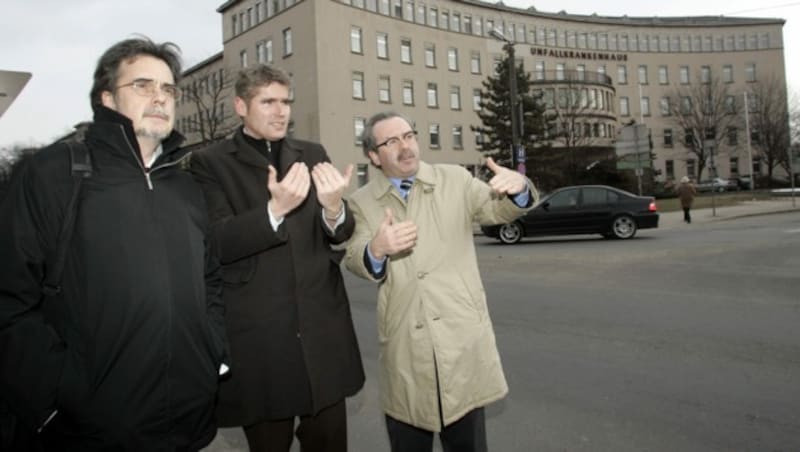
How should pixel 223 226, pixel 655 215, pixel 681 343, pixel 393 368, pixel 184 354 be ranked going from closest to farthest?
pixel 184 354, pixel 223 226, pixel 393 368, pixel 681 343, pixel 655 215

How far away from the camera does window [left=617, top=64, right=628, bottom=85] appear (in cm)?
6688

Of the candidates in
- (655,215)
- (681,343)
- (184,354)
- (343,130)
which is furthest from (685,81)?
(184,354)

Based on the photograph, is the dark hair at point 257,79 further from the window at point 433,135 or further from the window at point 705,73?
the window at point 705,73

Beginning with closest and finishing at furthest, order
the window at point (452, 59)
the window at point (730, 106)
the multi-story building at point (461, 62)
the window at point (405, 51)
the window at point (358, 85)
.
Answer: the multi-story building at point (461, 62)
the window at point (358, 85)
the window at point (405, 51)
the window at point (452, 59)
the window at point (730, 106)

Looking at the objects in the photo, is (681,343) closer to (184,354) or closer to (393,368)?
(393,368)

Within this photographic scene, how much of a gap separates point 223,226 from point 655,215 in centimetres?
1654

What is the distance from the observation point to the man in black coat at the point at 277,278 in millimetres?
2414


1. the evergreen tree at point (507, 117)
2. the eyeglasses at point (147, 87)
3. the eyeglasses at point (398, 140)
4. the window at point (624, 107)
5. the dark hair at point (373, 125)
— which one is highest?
the window at point (624, 107)

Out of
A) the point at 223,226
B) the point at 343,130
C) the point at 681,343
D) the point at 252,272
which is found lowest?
the point at 681,343

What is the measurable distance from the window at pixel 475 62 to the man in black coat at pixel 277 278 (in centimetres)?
5158

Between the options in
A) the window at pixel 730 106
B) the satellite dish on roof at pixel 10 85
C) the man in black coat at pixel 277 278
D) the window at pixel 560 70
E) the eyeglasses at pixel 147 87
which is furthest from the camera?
the window at pixel 730 106

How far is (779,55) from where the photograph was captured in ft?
239

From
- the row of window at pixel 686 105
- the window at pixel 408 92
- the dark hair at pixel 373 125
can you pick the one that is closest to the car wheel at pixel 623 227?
the dark hair at pixel 373 125

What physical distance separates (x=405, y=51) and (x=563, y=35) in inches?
926
